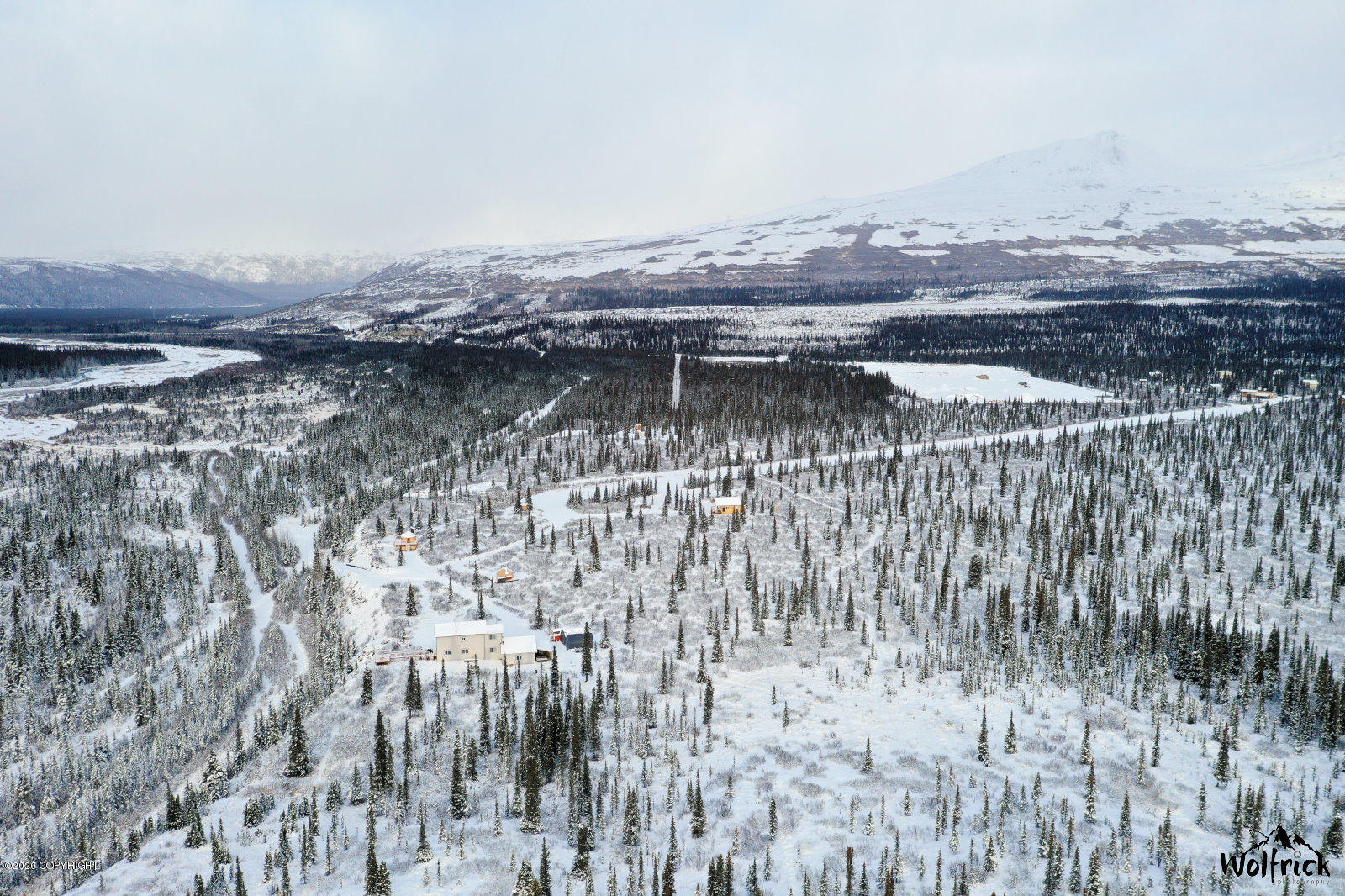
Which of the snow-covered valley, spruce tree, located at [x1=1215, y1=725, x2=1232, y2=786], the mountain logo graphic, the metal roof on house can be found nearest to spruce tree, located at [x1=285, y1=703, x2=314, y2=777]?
the snow-covered valley

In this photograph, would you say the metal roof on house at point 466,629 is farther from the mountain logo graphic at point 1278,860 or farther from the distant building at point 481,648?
the mountain logo graphic at point 1278,860

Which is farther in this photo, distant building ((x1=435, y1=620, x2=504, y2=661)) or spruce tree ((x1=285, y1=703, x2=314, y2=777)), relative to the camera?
distant building ((x1=435, y1=620, x2=504, y2=661))

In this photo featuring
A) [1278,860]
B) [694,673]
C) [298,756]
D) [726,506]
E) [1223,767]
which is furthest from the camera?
[726,506]

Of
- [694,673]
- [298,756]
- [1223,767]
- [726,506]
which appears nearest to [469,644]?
[298,756]

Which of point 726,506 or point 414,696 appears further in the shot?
point 726,506

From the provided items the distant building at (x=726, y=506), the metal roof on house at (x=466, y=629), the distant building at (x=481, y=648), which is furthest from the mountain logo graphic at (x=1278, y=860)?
the distant building at (x=726, y=506)

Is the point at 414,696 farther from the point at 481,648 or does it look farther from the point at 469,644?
the point at 481,648

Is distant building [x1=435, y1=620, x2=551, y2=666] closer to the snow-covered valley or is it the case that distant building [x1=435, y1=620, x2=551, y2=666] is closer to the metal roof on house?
the metal roof on house
